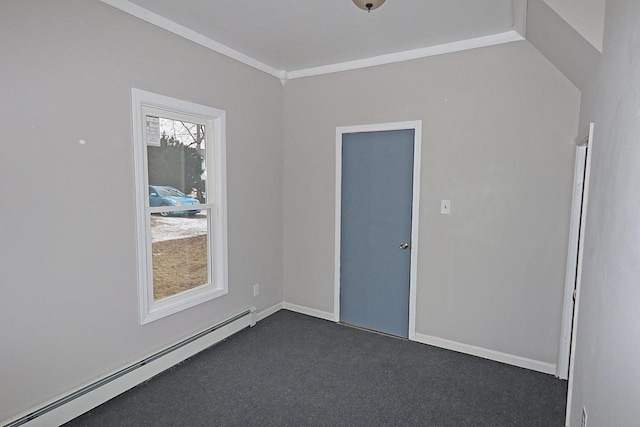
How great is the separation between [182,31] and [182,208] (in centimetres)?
139

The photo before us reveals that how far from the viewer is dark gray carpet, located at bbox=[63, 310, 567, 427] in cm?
221

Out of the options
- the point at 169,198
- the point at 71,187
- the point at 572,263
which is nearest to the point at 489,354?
the point at 572,263

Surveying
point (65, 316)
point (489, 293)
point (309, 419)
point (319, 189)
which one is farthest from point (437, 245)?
point (65, 316)

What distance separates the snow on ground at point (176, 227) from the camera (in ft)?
8.84

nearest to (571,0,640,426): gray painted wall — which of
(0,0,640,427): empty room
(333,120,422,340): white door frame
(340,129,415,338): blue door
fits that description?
(0,0,640,427): empty room

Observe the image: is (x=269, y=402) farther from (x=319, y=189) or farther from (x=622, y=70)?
(x=622, y=70)

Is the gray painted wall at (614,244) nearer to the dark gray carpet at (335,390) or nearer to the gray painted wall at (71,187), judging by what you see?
the dark gray carpet at (335,390)

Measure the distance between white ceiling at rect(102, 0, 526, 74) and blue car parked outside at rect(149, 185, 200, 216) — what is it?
1.22m

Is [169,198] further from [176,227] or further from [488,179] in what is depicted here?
[488,179]

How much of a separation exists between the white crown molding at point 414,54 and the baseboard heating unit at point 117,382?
2.64 metres

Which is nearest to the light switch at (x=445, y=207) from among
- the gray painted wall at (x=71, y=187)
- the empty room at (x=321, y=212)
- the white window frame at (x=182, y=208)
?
the empty room at (x=321, y=212)

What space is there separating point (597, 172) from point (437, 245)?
5.04 ft

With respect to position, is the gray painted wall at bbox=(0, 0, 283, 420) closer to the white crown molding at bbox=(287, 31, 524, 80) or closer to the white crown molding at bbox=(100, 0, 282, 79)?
the white crown molding at bbox=(100, 0, 282, 79)

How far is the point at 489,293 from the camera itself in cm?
292
